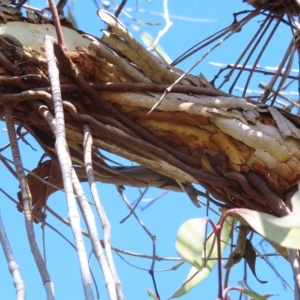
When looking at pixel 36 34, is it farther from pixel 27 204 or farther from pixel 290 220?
pixel 290 220

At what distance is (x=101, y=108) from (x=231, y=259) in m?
0.25

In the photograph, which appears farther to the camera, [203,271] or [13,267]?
[203,271]

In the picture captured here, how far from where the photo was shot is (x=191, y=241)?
1.88 feet

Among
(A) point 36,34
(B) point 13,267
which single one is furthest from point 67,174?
(A) point 36,34

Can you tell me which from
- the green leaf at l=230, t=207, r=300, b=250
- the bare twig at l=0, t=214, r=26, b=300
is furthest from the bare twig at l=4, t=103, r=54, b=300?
the green leaf at l=230, t=207, r=300, b=250

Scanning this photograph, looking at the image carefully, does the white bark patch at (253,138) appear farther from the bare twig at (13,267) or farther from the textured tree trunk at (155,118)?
the bare twig at (13,267)

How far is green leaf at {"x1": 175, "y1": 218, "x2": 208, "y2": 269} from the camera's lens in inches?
21.7

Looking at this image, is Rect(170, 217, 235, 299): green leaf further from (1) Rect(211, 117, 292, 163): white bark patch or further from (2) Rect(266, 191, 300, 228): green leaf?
(2) Rect(266, 191, 300, 228): green leaf

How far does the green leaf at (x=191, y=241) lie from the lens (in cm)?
55

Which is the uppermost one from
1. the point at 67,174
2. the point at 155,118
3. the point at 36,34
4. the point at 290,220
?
the point at 36,34

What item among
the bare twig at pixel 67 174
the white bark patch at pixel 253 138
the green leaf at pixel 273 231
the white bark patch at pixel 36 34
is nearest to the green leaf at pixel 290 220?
the green leaf at pixel 273 231

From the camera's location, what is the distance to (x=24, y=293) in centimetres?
49

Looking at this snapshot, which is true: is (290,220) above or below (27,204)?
below

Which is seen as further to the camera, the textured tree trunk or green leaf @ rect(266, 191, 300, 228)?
the textured tree trunk
